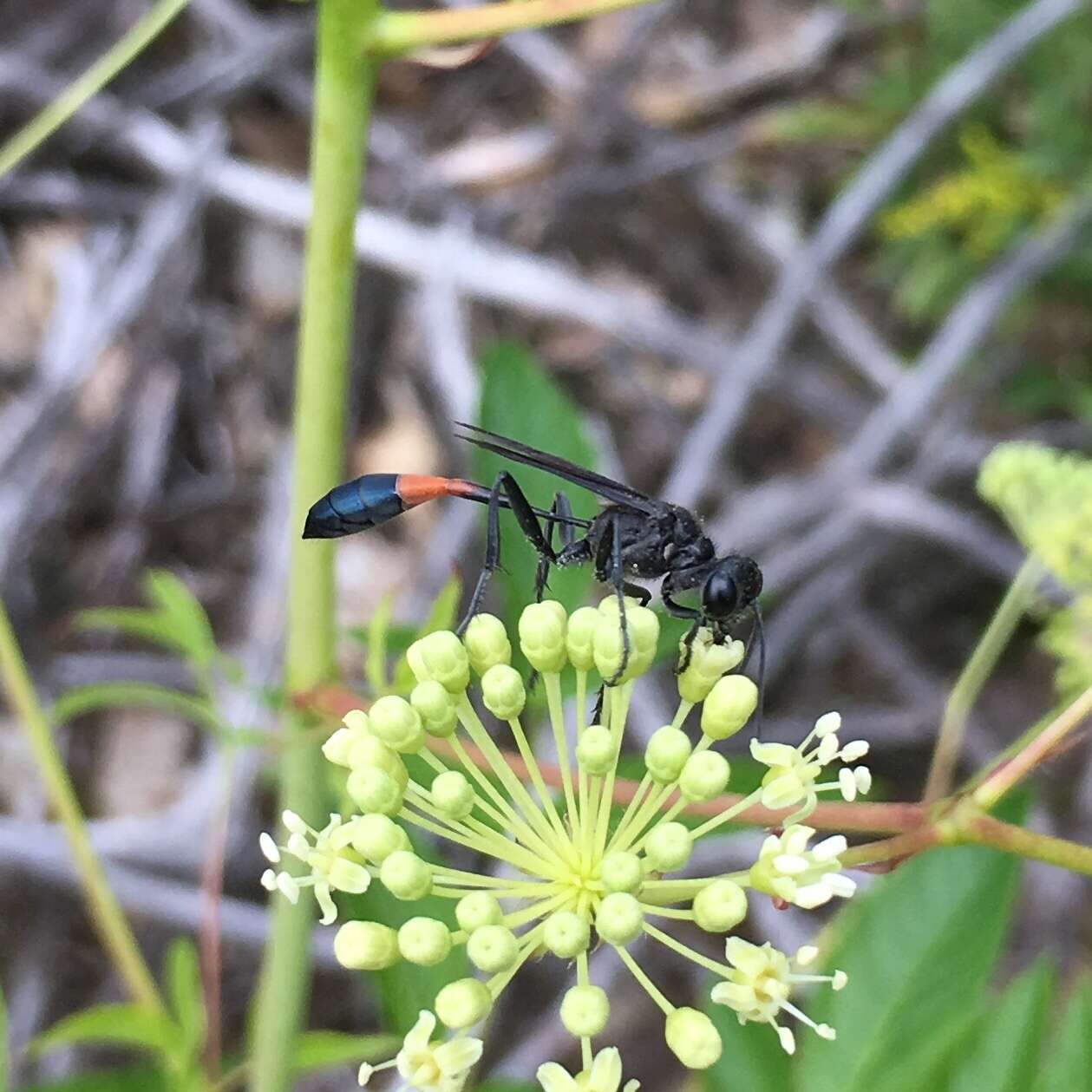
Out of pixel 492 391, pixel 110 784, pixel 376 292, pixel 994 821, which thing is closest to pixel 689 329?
pixel 376 292

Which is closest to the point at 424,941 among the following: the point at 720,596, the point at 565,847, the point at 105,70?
the point at 565,847

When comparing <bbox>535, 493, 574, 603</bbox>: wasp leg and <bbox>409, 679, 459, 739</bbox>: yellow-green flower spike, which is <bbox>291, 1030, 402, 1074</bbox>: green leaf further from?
<bbox>535, 493, 574, 603</bbox>: wasp leg

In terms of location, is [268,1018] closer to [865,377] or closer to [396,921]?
[396,921]

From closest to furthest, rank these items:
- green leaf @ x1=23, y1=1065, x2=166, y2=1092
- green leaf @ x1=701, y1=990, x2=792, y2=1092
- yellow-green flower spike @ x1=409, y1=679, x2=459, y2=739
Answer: yellow-green flower spike @ x1=409, y1=679, x2=459, y2=739 → green leaf @ x1=701, y1=990, x2=792, y2=1092 → green leaf @ x1=23, y1=1065, x2=166, y2=1092

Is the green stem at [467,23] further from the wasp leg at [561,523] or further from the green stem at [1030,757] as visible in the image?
the green stem at [1030,757]

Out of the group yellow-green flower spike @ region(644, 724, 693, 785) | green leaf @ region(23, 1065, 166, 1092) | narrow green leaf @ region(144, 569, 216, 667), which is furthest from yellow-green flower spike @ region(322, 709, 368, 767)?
green leaf @ region(23, 1065, 166, 1092)

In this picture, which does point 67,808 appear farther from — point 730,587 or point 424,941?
point 730,587
